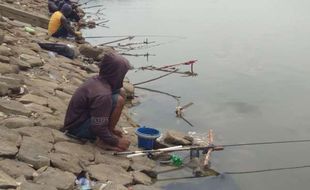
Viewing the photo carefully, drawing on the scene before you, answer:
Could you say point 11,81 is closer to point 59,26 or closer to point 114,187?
point 114,187

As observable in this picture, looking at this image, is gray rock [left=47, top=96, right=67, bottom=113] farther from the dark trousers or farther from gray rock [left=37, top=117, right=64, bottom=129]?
the dark trousers

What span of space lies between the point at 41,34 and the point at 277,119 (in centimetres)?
744

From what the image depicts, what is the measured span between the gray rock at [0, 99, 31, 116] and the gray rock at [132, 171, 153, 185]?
71.9 inches

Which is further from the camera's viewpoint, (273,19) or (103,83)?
(273,19)

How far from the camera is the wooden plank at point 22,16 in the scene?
14.9 metres

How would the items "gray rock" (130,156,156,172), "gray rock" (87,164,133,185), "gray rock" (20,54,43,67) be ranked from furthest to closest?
"gray rock" (20,54,43,67)
"gray rock" (130,156,156,172)
"gray rock" (87,164,133,185)

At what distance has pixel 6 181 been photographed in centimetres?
447

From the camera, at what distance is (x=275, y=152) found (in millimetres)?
9359

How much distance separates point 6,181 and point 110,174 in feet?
5.96

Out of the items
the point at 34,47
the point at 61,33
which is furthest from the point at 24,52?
the point at 61,33

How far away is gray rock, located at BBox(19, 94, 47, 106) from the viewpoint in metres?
7.33

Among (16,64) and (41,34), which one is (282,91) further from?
(16,64)

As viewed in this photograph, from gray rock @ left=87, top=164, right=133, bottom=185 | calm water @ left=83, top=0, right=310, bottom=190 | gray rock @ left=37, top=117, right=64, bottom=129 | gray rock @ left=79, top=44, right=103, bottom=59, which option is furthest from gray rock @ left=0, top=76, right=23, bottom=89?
gray rock @ left=79, top=44, right=103, bottom=59

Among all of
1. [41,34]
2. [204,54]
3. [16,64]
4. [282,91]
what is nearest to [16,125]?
[16,64]
